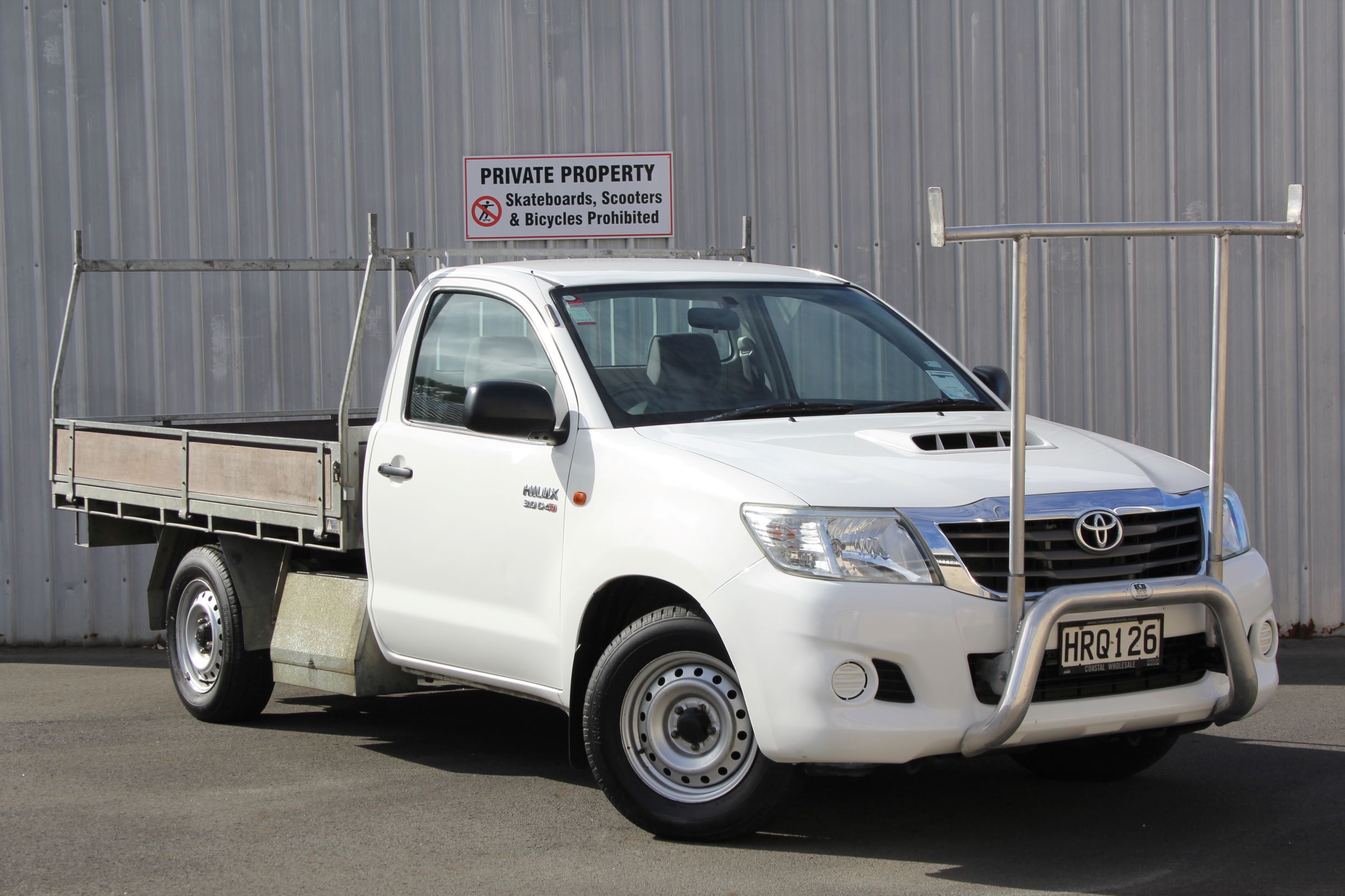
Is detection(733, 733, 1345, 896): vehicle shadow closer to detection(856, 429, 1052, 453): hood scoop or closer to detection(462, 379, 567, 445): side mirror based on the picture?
detection(856, 429, 1052, 453): hood scoop

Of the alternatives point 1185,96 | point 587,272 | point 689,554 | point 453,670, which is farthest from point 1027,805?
point 1185,96

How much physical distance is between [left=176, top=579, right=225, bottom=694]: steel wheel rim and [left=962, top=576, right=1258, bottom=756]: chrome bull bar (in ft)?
13.6

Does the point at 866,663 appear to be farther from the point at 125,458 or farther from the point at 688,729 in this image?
the point at 125,458

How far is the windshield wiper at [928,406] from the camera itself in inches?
225

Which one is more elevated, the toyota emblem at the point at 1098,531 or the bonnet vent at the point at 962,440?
the bonnet vent at the point at 962,440

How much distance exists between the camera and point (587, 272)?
6.10 metres

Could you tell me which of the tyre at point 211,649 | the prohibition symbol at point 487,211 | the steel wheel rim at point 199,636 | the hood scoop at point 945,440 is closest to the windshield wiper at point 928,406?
the hood scoop at point 945,440

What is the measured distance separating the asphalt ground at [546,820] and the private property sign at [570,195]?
13.0ft

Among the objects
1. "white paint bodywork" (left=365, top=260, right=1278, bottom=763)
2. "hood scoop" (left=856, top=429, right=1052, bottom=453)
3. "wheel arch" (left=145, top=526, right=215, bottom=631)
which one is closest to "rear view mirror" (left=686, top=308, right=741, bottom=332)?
"white paint bodywork" (left=365, top=260, right=1278, bottom=763)

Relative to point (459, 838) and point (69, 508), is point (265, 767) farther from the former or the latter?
point (69, 508)

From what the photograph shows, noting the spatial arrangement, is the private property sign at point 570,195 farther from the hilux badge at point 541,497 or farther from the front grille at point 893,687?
the front grille at point 893,687

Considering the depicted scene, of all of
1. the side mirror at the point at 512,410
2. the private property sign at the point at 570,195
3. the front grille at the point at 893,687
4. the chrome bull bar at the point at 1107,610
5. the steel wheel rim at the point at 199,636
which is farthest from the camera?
the private property sign at the point at 570,195

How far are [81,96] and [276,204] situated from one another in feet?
4.78

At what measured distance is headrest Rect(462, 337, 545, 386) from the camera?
5.85 meters
